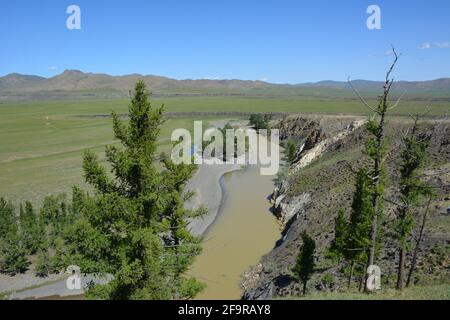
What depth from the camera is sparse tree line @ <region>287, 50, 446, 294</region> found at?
670 inches

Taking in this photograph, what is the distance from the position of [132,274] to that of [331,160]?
1787 inches

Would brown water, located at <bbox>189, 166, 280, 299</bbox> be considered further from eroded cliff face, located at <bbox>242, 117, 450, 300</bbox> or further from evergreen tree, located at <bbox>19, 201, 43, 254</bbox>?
evergreen tree, located at <bbox>19, 201, 43, 254</bbox>

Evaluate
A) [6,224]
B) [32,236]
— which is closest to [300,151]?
[32,236]

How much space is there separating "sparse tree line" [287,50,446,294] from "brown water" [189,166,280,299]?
7.93 metres

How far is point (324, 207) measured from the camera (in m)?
39.4

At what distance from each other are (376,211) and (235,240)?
2506 cm

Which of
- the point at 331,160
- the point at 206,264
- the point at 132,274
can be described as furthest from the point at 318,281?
the point at 331,160

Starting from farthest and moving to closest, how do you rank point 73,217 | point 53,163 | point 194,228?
point 53,163 → point 194,228 → point 73,217

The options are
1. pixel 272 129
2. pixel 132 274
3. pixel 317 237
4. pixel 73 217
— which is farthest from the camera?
pixel 272 129

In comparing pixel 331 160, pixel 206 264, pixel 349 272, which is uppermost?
pixel 331 160

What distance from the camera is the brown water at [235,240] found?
3284 cm

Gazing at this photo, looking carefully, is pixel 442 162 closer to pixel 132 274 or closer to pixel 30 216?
pixel 132 274

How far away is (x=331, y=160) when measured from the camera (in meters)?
55.9

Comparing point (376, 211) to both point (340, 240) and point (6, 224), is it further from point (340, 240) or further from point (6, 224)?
point (6, 224)
